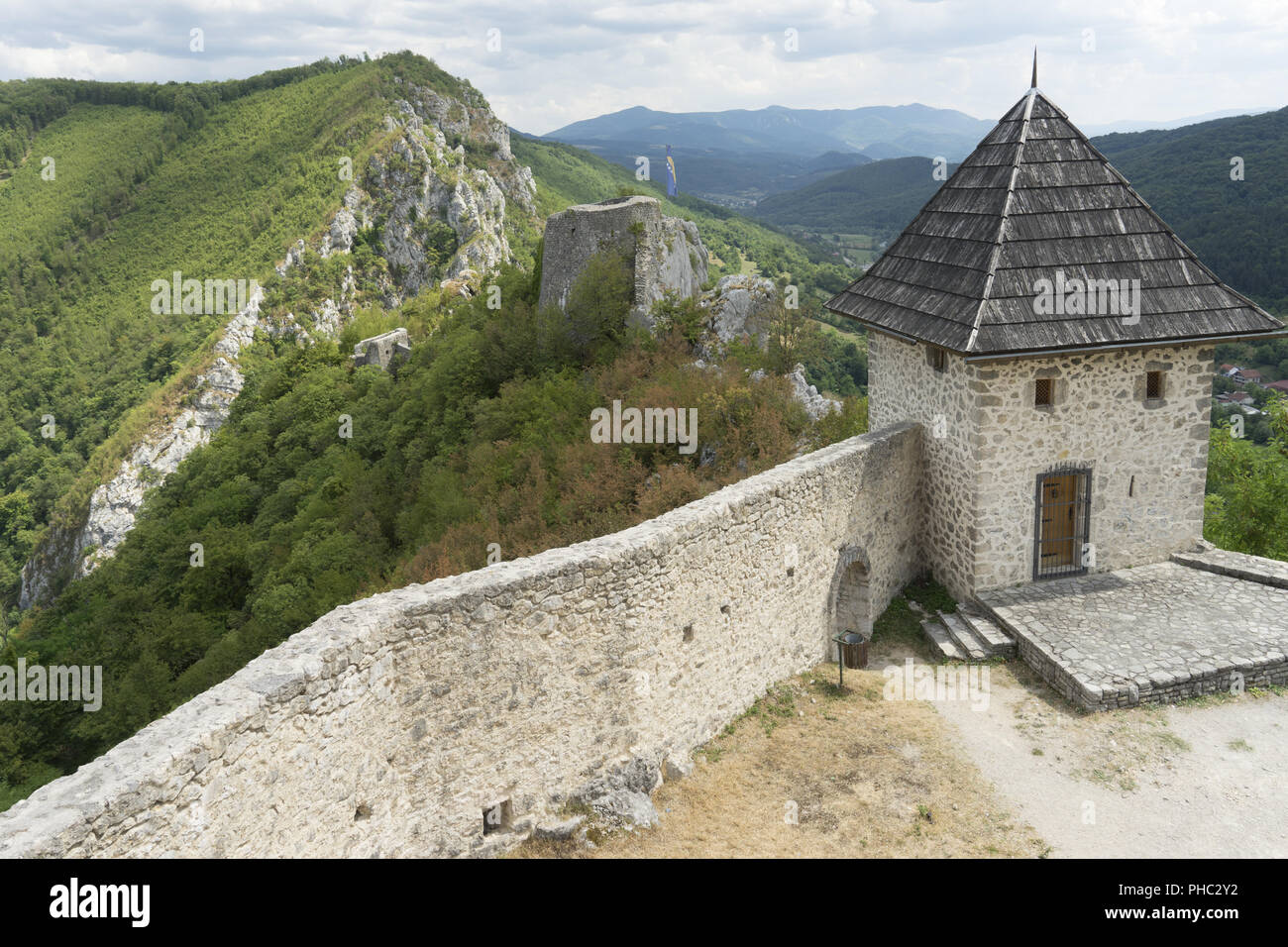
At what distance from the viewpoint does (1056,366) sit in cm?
1040

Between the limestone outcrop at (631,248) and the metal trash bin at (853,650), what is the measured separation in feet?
45.0

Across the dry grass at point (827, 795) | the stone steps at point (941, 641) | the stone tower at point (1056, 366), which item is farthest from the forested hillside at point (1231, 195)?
the dry grass at point (827, 795)

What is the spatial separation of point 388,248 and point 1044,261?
3070 inches

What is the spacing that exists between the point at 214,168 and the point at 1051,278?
374 ft

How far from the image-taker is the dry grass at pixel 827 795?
6.77 m

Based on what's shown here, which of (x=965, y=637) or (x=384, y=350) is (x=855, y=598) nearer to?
(x=965, y=637)

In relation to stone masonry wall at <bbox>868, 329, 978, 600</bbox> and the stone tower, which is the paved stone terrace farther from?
stone masonry wall at <bbox>868, 329, 978, 600</bbox>

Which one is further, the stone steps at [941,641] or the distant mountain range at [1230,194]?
the distant mountain range at [1230,194]

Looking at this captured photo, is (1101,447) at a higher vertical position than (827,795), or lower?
higher

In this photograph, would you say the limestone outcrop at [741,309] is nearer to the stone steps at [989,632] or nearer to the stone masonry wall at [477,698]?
the stone steps at [989,632]

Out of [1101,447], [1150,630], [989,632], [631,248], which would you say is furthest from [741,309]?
[1150,630]

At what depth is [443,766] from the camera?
6.18m

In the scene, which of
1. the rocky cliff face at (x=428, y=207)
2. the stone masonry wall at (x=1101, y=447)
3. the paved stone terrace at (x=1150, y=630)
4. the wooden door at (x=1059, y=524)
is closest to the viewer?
the paved stone terrace at (x=1150, y=630)

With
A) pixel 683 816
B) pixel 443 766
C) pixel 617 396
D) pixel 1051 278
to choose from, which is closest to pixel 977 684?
pixel 683 816
